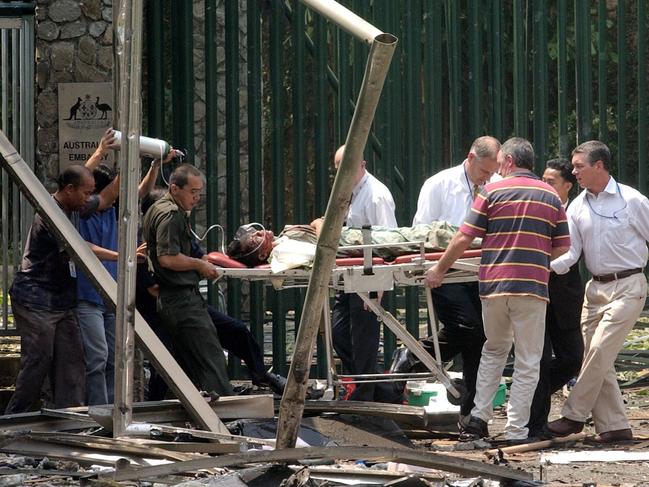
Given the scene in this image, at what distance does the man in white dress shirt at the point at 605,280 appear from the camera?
27.1 ft

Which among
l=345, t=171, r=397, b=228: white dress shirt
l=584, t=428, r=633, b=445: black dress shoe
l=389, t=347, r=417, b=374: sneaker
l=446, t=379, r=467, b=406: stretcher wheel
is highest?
l=345, t=171, r=397, b=228: white dress shirt

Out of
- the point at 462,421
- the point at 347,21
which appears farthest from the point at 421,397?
the point at 347,21

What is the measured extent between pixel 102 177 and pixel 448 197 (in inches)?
93.4

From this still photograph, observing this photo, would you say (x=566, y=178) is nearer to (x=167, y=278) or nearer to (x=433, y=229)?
(x=433, y=229)

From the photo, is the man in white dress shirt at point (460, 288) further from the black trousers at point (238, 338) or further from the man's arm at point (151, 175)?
the man's arm at point (151, 175)

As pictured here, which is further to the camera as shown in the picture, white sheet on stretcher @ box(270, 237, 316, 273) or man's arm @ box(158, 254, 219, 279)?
man's arm @ box(158, 254, 219, 279)

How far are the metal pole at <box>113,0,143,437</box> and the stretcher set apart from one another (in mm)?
1670

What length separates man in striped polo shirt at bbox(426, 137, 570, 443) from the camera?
A: 8031 mm

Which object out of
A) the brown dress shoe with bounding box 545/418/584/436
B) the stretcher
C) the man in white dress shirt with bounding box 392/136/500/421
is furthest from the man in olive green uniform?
the brown dress shoe with bounding box 545/418/584/436

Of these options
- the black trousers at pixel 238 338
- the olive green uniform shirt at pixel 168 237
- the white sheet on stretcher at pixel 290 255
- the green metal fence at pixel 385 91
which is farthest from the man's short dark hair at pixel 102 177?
the white sheet on stretcher at pixel 290 255

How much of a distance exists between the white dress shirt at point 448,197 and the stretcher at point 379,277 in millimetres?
756

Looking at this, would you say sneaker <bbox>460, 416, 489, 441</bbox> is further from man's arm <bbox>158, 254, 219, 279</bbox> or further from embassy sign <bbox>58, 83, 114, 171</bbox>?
embassy sign <bbox>58, 83, 114, 171</bbox>

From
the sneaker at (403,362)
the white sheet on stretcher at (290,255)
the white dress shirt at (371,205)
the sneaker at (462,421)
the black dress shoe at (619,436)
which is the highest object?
the white dress shirt at (371,205)

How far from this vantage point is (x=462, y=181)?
913cm
